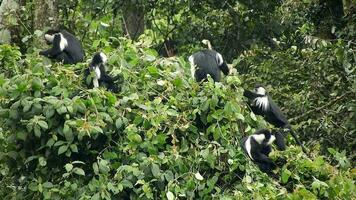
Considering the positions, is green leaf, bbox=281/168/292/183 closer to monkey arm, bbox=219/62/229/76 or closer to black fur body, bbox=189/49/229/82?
black fur body, bbox=189/49/229/82

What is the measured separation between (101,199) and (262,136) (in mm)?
1244

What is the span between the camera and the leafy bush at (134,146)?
4195mm

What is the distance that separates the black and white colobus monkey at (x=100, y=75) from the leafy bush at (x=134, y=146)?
0.14m

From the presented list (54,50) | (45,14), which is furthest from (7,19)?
(54,50)

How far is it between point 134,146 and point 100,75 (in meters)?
0.80

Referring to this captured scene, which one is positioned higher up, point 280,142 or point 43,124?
point 43,124

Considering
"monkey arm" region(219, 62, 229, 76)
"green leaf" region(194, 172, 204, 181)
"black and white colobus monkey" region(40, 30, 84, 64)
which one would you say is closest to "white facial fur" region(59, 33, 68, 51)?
"black and white colobus monkey" region(40, 30, 84, 64)

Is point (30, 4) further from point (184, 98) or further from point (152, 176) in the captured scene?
point (152, 176)

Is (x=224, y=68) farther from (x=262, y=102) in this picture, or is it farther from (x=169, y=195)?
(x=169, y=195)

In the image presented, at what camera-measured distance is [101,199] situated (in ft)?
13.5

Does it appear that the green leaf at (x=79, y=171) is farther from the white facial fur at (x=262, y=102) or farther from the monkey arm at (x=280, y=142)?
the white facial fur at (x=262, y=102)

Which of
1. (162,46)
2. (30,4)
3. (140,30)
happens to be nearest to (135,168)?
(30,4)

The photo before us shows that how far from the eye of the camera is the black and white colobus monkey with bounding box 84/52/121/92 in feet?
15.8

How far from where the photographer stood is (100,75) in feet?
16.0
